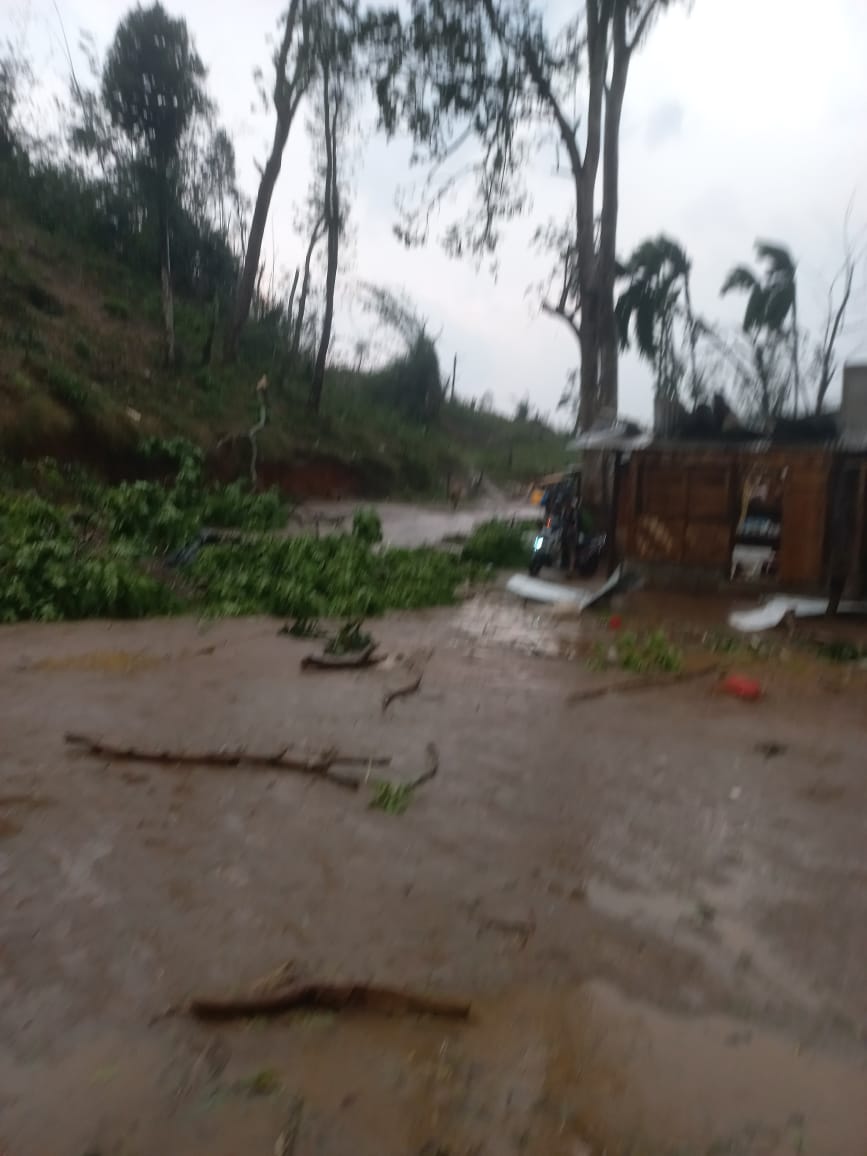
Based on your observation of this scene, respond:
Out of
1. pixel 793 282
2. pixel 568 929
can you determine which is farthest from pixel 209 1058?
pixel 793 282

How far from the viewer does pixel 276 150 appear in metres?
26.0

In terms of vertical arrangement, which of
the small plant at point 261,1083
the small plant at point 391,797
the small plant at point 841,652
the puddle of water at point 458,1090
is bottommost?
the small plant at point 841,652

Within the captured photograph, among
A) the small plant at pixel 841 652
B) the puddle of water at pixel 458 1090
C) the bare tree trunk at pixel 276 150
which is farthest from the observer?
the bare tree trunk at pixel 276 150

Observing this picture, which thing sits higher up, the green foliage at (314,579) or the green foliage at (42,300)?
the green foliage at (42,300)

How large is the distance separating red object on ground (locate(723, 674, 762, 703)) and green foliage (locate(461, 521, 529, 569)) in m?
8.81

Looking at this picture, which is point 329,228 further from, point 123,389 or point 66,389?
point 66,389

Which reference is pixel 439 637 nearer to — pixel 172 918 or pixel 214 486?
pixel 172 918

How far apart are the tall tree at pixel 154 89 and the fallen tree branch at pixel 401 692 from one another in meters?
23.9

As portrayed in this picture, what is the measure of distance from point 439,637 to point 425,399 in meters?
34.4

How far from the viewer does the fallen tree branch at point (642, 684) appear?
7.91 m

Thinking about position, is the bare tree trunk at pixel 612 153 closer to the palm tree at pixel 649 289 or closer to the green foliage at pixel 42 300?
the palm tree at pixel 649 289

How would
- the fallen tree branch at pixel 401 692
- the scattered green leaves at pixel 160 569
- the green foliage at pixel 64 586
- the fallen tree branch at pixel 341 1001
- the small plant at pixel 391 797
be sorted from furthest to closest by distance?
the scattered green leaves at pixel 160 569
the green foliage at pixel 64 586
the fallen tree branch at pixel 401 692
the small plant at pixel 391 797
the fallen tree branch at pixel 341 1001

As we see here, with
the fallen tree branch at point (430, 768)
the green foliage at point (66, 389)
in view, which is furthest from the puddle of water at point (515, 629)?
the green foliage at point (66, 389)

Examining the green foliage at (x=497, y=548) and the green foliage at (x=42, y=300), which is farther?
the green foliage at (x=42, y=300)
